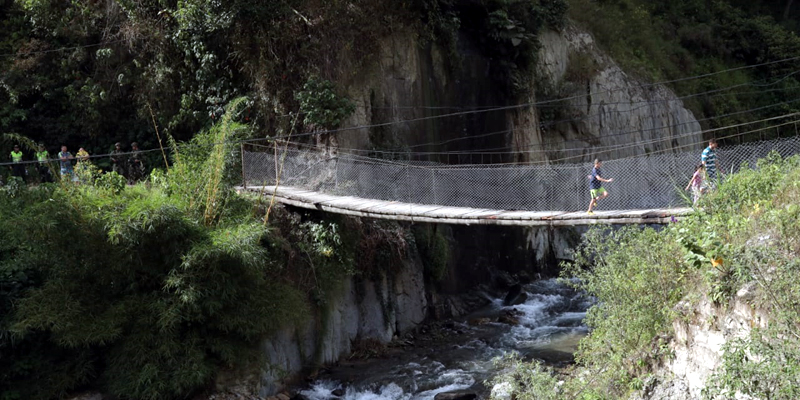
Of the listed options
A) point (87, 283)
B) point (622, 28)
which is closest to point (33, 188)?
point (87, 283)

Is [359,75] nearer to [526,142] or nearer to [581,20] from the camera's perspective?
[526,142]

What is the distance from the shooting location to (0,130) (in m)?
17.7

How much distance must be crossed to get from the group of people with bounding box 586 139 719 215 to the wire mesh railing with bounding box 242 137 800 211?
161 mm

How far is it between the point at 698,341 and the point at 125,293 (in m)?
8.01

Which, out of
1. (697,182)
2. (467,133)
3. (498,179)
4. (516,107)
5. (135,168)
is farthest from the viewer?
(516,107)

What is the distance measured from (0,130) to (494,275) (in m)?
12.3

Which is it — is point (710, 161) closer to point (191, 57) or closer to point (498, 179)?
point (498, 179)

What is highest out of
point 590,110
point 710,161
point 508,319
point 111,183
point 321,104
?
point 321,104

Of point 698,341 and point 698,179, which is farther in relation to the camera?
point 698,179

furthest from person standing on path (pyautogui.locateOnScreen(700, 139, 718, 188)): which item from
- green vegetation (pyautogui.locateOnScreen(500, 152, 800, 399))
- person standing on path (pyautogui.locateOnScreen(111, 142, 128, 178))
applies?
person standing on path (pyautogui.locateOnScreen(111, 142, 128, 178))

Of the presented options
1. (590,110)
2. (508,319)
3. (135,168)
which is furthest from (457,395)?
(590,110)

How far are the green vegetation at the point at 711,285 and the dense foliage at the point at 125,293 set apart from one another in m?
4.31

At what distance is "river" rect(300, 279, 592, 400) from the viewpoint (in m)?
12.4

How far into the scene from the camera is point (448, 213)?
1210 cm
